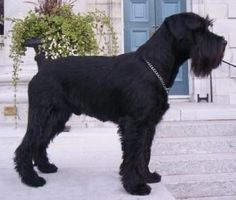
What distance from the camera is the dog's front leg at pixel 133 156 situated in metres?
2.91

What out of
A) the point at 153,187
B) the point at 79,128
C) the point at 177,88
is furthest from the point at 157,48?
the point at 177,88

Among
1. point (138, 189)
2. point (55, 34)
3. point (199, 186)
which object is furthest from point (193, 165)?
point (55, 34)

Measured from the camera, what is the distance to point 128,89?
2.92 m

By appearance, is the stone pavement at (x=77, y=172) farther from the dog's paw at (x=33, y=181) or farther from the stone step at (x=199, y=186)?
the stone step at (x=199, y=186)

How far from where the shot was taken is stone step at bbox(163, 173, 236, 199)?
12.2ft

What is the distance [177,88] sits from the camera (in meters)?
7.50

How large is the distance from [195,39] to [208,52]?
0.42 feet

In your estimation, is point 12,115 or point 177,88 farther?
point 177,88

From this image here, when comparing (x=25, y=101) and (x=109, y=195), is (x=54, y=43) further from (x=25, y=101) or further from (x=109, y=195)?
(x=109, y=195)

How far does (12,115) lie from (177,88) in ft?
10.1

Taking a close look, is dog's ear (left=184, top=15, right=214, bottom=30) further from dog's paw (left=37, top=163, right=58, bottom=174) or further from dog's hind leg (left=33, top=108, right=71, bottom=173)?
dog's paw (left=37, top=163, right=58, bottom=174)

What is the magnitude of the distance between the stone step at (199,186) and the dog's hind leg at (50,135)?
105 cm

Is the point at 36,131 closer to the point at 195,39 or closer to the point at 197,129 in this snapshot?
the point at 195,39

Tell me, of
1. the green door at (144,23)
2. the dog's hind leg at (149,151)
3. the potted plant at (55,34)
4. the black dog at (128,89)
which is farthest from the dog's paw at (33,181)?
the green door at (144,23)
